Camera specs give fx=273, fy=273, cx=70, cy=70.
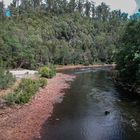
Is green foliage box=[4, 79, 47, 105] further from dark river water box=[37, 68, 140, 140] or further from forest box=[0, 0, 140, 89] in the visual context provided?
forest box=[0, 0, 140, 89]

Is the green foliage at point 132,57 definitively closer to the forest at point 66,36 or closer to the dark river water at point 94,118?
the forest at point 66,36

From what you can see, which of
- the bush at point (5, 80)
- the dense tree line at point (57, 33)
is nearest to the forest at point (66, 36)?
the dense tree line at point (57, 33)

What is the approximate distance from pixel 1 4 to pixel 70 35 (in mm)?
37534

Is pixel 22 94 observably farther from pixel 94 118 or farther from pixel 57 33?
pixel 57 33

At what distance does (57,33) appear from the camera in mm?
122562

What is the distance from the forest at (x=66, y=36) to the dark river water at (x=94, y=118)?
24.7 feet


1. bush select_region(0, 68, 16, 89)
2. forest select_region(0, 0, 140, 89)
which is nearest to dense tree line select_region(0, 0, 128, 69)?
forest select_region(0, 0, 140, 89)

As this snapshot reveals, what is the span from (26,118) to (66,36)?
3882 inches

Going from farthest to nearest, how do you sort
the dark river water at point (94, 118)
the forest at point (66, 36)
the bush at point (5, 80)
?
the forest at point (66, 36) < the bush at point (5, 80) < the dark river water at point (94, 118)

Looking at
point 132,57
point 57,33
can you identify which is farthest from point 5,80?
point 57,33

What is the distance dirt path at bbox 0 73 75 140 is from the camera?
24083 mm

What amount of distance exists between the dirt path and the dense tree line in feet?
101

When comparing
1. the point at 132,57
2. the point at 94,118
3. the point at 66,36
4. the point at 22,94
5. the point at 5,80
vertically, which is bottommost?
the point at 94,118

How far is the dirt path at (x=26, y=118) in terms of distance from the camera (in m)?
24.1
